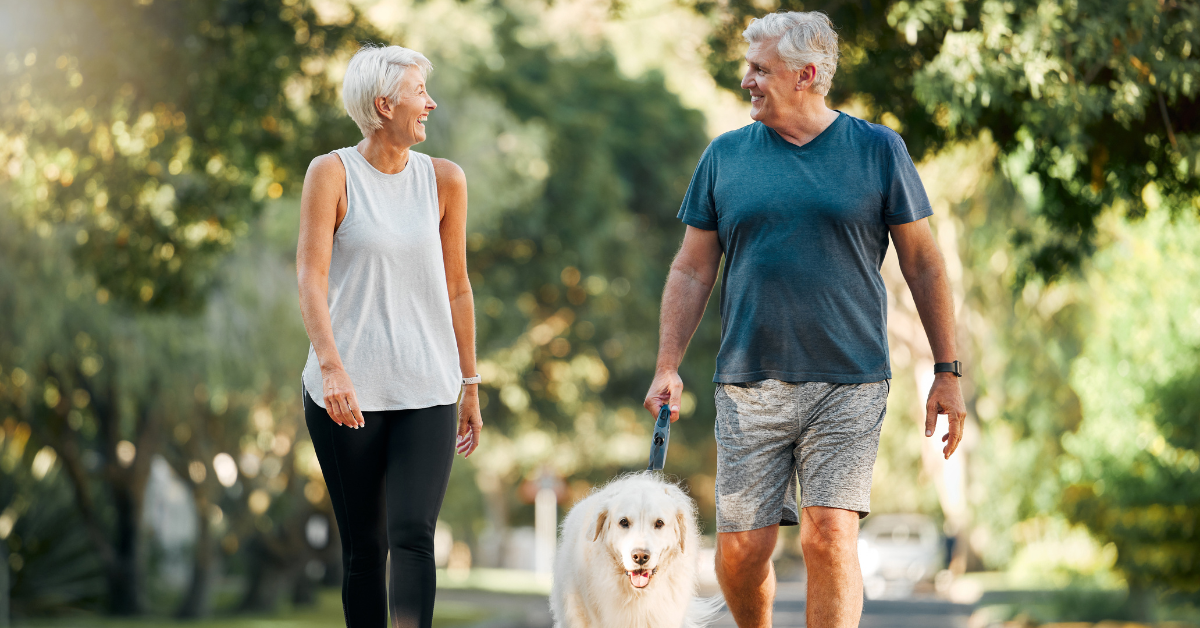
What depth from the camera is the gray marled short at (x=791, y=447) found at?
15.3 ft

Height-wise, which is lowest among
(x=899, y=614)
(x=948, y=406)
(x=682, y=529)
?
(x=899, y=614)

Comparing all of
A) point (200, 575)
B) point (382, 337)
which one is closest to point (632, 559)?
point (382, 337)

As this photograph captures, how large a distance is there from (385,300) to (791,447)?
1.47 metres

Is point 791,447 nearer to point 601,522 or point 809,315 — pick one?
point 809,315

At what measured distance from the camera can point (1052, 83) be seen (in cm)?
760

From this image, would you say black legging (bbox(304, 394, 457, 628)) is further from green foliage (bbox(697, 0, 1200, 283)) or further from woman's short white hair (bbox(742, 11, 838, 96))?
green foliage (bbox(697, 0, 1200, 283))

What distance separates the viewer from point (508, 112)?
25.9 metres

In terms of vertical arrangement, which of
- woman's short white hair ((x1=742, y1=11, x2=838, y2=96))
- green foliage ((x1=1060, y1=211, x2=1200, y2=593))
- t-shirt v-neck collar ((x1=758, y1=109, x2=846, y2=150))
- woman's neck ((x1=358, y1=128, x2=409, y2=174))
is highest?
woman's short white hair ((x1=742, y1=11, x2=838, y2=96))

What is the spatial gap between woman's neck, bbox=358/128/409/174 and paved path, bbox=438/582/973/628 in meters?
13.1

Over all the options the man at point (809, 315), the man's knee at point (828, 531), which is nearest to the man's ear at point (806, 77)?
the man at point (809, 315)

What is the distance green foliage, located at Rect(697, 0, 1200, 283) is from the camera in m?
7.40

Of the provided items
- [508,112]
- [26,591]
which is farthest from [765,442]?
[508,112]

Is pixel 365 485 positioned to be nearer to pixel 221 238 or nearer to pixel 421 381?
pixel 421 381

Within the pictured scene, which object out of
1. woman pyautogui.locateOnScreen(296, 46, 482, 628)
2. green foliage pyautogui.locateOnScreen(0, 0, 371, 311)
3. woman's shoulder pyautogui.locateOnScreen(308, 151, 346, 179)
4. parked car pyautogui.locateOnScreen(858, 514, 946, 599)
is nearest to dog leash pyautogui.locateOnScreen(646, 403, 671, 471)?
woman pyautogui.locateOnScreen(296, 46, 482, 628)
